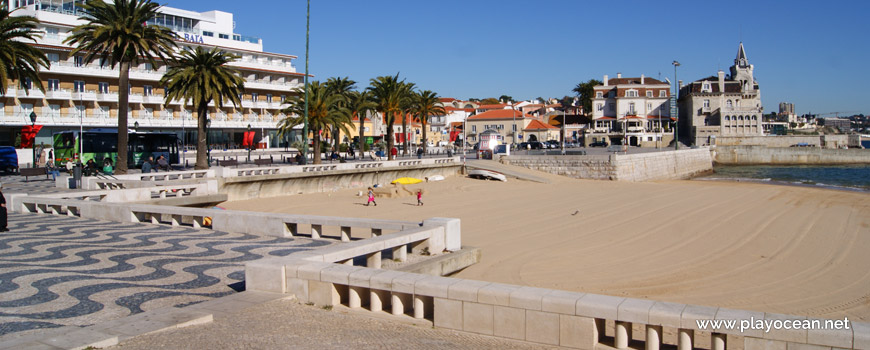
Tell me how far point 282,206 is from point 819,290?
20.8 metres

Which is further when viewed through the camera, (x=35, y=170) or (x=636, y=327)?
(x=35, y=170)

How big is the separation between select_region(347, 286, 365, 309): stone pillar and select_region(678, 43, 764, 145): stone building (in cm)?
9316

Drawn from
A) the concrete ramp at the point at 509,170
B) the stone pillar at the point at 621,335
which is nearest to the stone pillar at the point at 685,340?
the stone pillar at the point at 621,335

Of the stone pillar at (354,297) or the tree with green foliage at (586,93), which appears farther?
the tree with green foliage at (586,93)

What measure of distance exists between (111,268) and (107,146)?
3315 cm

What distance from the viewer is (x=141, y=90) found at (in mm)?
62469

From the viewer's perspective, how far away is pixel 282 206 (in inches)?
1099

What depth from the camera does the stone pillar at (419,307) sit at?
6.93 meters

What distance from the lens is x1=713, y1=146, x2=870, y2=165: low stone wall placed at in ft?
270

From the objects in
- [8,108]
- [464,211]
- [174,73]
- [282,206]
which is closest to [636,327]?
[464,211]

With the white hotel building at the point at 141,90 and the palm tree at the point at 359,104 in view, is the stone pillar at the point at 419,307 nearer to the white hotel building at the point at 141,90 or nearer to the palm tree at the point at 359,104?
the white hotel building at the point at 141,90

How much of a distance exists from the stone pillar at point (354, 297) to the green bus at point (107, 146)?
34326 mm

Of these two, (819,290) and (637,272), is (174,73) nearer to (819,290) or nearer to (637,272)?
(637,272)

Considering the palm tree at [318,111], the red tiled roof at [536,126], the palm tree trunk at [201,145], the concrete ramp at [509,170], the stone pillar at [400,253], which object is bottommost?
the stone pillar at [400,253]
